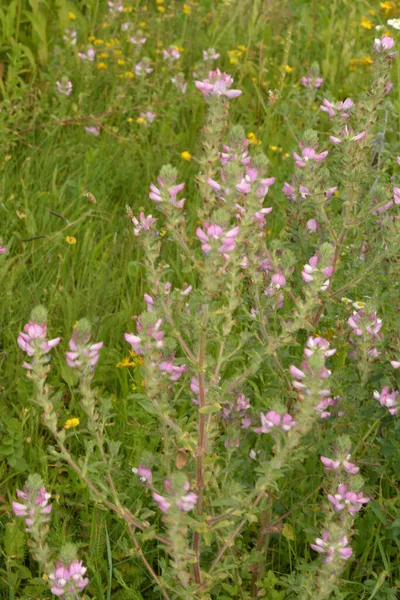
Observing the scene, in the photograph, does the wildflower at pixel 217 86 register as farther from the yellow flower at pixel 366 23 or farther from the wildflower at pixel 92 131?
Result: the yellow flower at pixel 366 23

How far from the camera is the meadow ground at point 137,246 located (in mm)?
2080

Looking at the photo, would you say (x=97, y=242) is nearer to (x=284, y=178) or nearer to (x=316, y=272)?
(x=284, y=178)

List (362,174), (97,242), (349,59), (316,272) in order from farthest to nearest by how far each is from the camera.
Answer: (349,59), (97,242), (362,174), (316,272)

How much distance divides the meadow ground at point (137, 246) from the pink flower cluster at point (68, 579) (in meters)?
0.14

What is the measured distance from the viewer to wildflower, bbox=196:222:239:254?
1517mm

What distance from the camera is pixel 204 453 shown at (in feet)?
5.72

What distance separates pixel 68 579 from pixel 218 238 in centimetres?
73

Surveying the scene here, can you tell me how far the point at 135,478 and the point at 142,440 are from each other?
351mm

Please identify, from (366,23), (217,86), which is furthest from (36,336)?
(366,23)

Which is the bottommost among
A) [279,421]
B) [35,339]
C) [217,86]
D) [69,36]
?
[69,36]

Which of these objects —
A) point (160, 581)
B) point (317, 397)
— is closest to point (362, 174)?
point (317, 397)

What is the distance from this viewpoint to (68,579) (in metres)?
1.65

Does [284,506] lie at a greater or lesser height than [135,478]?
lesser

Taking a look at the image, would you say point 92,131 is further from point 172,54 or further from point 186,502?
point 186,502
